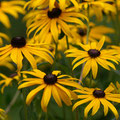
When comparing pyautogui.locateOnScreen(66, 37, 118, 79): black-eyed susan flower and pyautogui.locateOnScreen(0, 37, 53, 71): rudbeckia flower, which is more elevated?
pyautogui.locateOnScreen(0, 37, 53, 71): rudbeckia flower

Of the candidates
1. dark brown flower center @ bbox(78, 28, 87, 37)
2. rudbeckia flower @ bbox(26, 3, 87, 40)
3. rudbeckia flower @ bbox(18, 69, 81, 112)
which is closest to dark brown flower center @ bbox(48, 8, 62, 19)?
rudbeckia flower @ bbox(26, 3, 87, 40)

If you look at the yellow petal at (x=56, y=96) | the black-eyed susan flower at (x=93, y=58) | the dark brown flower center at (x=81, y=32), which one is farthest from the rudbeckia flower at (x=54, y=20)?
the dark brown flower center at (x=81, y=32)

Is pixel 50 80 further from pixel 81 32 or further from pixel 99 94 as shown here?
pixel 81 32

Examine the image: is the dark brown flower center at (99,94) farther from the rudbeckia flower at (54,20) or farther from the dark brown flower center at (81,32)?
the dark brown flower center at (81,32)

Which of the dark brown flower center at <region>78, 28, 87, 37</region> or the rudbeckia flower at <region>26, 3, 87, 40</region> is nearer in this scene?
the rudbeckia flower at <region>26, 3, 87, 40</region>

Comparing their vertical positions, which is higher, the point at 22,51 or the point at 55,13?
the point at 55,13

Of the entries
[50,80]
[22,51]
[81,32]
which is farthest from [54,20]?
[81,32]

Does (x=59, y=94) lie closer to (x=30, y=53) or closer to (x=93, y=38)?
(x=30, y=53)

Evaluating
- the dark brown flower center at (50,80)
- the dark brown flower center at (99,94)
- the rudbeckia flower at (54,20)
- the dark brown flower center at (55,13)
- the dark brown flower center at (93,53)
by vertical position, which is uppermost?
the dark brown flower center at (55,13)

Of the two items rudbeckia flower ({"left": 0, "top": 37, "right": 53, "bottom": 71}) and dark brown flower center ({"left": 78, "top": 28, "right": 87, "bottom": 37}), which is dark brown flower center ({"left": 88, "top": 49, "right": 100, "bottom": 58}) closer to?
rudbeckia flower ({"left": 0, "top": 37, "right": 53, "bottom": 71})

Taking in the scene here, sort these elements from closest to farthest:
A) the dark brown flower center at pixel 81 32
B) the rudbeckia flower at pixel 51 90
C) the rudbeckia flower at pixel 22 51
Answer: the rudbeckia flower at pixel 51 90 < the rudbeckia flower at pixel 22 51 < the dark brown flower center at pixel 81 32

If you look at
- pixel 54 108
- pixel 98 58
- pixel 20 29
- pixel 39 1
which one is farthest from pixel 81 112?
pixel 20 29
